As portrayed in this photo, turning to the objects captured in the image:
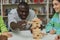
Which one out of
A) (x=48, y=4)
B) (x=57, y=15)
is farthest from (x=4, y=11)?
(x=57, y=15)

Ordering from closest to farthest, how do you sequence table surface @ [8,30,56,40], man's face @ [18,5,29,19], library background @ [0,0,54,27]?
table surface @ [8,30,56,40], man's face @ [18,5,29,19], library background @ [0,0,54,27]

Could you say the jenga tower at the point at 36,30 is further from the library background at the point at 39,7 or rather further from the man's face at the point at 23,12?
the library background at the point at 39,7

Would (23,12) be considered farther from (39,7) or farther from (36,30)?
(39,7)

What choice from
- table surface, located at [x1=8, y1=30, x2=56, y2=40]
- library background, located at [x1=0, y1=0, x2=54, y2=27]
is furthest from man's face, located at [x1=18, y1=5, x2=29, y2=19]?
library background, located at [x1=0, y1=0, x2=54, y2=27]

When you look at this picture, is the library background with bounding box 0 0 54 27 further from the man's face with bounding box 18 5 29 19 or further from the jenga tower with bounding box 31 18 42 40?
the jenga tower with bounding box 31 18 42 40

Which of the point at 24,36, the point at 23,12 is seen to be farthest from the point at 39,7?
the point at 24,36

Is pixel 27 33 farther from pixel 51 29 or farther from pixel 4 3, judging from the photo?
pixel 4 3

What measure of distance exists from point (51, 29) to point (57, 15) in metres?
0.21

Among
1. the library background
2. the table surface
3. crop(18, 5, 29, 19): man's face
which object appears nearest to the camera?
the table surface

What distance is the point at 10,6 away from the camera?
3297 millimetres

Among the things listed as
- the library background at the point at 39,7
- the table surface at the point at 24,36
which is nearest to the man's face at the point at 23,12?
the table surface at the point at 24,36

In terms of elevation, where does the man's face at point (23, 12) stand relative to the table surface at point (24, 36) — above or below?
above

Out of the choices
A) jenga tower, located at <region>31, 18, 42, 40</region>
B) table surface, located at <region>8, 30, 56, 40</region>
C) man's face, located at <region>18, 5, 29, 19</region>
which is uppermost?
man's face, located at <region>18, 5, 29, 19</region>

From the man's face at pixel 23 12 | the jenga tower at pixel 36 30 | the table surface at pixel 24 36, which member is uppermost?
the man's face at pixel 23 12
